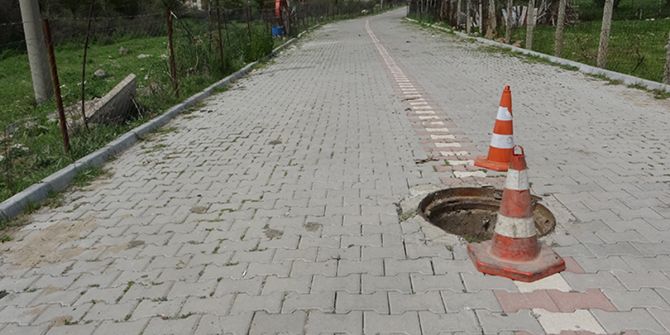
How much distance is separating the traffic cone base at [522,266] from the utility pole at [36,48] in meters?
10.3

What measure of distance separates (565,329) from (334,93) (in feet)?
28.5

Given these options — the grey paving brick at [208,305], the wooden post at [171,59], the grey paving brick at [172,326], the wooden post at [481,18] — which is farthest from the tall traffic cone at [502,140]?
the wooden post at [481,18]

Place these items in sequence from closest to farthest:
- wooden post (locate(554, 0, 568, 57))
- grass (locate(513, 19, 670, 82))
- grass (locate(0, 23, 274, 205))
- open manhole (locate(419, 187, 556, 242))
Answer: open manhole (locate(419, 187, 556, 242))
grass (locate(0, 23, 274, 205))
grass (locate(513, 19, 670, 82))
wooden post (locate(554, 0, 568, 57))

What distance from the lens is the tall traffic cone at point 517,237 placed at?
337 centimetres

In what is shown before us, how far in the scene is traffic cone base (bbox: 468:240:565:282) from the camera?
329 centimetres

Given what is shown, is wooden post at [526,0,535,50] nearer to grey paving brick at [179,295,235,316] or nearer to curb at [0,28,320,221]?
curb at [0,28,320,221]

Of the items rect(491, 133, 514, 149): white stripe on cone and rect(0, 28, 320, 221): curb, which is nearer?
rect(0, 28, 320, 221): curb

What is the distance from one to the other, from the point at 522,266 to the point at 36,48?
34.9 ft

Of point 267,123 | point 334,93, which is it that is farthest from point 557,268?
point 334,93

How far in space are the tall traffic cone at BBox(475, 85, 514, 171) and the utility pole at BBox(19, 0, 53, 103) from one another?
9.32 metres

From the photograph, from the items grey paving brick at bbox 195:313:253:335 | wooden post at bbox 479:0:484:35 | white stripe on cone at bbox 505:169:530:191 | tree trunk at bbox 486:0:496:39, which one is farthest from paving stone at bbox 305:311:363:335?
wooden post at bbox 479:0:484:35

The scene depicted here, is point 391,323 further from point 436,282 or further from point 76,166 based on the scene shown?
point 76,166

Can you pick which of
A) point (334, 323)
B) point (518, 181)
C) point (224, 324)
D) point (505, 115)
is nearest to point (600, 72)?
point (505, 115)

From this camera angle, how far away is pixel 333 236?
4059 millimetres
